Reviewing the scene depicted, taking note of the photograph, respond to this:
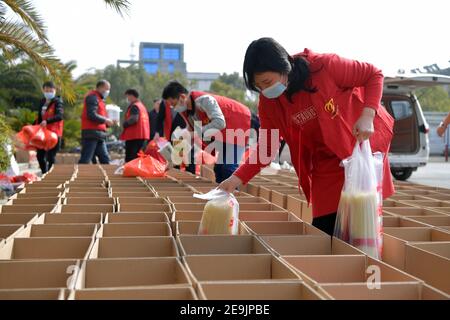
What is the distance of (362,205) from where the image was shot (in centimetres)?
299

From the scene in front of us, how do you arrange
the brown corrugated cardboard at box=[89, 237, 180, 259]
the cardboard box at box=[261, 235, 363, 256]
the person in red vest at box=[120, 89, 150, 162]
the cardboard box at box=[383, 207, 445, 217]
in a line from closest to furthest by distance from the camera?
the brown corrugated cardboard at box=[89, 237, 180, 259]
the cardboard box at box=[261, 235, 363, 256]
the cardboard box at box=[383, 207, 445, 217]
the person in red vest at box=[120, 89, 150, 162]

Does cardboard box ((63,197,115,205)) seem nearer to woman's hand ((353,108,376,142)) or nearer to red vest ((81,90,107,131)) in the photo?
woman's hand ((353,108,376,142))

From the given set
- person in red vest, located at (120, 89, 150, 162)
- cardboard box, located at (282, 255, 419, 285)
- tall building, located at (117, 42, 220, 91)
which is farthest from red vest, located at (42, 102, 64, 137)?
tall building, located at (117, 42, 220, 91)

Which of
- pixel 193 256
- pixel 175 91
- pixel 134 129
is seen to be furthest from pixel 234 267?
pixel 134 129

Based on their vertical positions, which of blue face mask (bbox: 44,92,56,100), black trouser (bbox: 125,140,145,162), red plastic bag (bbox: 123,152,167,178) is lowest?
red plastic bag (bbox: 123,152,167,178)

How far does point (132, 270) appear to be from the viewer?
2.40m

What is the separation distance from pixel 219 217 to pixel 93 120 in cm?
644

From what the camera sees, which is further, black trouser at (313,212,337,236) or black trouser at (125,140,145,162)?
black trouser at (125,140,145,162)

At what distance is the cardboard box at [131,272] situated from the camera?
235 centimetres

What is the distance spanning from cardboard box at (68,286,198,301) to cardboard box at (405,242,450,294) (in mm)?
1151

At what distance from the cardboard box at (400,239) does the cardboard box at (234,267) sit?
0.77m

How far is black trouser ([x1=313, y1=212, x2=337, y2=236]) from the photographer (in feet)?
11.3

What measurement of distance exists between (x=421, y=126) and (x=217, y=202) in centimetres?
819

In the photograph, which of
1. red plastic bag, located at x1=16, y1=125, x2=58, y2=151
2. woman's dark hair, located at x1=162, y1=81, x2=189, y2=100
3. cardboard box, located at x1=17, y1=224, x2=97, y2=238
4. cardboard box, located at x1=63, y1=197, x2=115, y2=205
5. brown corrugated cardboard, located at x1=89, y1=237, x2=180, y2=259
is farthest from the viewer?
red plastic bag, located at x1=16, y1=125, x2=58, y2=151
